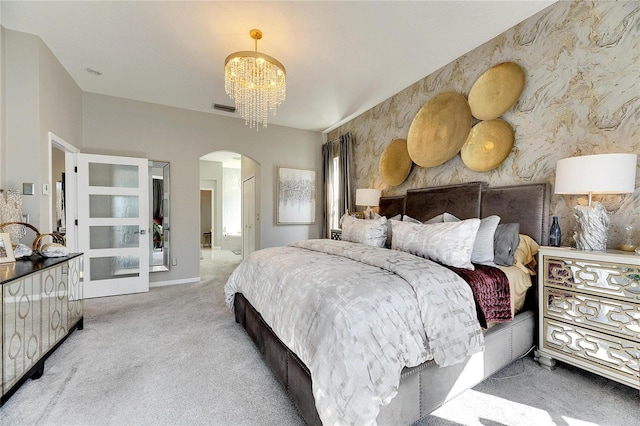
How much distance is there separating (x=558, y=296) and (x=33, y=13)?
4889 millimetres

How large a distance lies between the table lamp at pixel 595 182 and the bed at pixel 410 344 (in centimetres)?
37

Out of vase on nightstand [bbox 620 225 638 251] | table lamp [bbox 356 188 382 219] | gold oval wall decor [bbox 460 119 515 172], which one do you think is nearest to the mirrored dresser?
table lamp [bbox 356 188 382 219]

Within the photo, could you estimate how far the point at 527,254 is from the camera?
213 centimetres

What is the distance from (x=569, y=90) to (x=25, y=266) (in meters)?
4.35

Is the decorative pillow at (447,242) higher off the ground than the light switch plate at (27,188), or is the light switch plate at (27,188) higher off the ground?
the light switch plate at (27,188)

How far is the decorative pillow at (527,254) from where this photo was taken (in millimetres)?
2113

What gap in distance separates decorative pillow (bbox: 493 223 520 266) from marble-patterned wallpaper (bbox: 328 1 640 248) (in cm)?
44

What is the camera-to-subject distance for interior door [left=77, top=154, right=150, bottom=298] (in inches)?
142

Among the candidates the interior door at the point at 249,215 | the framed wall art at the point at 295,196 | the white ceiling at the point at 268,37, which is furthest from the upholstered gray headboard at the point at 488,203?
the interior door at the point at 249,215

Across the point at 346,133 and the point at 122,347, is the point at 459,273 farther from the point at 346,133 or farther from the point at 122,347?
the point at 346,133

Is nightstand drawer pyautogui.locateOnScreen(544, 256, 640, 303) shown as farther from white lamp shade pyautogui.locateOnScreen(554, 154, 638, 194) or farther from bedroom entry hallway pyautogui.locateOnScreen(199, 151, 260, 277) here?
bedroom entry hallway pyautogui.locateOnScreen(199, 151, 260, 277)

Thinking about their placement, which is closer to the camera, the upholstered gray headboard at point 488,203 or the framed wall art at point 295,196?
the upholstered gray headboard at point 488,203

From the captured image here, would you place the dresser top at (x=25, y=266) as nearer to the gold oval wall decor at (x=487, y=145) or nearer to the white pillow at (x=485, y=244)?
the white pillow at (x=485, y=244)

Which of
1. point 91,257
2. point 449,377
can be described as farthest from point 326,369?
point 91,257
